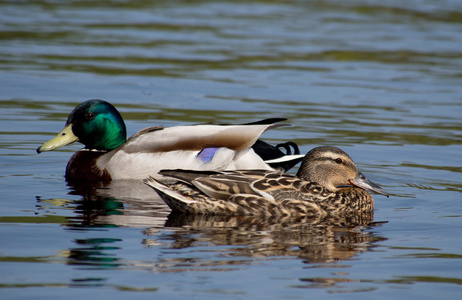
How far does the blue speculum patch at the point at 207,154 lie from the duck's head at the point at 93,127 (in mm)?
1182

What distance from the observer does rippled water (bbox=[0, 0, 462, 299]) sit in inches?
236

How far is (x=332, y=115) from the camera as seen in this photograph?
13242mm

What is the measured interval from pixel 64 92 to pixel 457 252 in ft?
29.2

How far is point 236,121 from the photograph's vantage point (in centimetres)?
1257

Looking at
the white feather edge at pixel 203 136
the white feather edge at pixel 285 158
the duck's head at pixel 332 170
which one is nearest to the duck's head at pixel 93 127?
the white feather edge at pixel 203 136

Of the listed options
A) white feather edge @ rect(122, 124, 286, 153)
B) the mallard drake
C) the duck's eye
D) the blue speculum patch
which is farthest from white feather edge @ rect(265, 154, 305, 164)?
the duck's eye

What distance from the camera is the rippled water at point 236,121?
6000 mm

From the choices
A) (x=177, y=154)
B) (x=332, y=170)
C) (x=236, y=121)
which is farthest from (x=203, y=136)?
(x=236, y=121)

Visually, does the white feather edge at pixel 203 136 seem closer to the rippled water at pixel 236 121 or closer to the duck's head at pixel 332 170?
the rippled water at pixel 236 121

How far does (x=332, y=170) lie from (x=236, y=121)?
4.32 m

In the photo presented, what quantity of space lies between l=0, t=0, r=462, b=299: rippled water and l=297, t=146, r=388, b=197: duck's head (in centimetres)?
51

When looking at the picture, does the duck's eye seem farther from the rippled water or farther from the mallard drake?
the mallard drake

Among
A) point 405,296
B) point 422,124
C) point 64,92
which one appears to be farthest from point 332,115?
point 405,296

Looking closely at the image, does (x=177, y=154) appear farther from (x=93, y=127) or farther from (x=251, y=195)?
(x=251, y=195)
